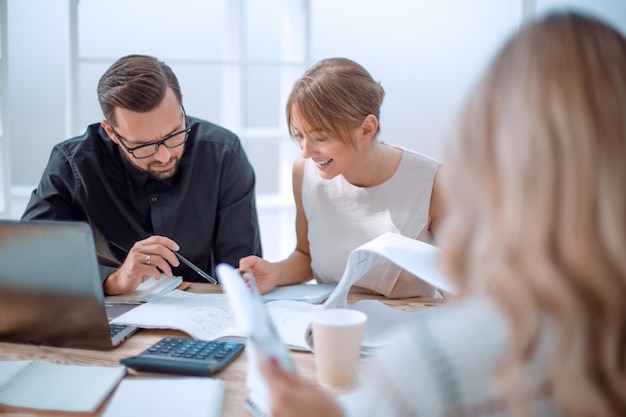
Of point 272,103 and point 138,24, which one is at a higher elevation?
point 138,24

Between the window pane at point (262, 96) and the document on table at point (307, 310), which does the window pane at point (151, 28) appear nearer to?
the window pane at point (262, 96)

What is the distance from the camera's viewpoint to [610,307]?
1.94 ft

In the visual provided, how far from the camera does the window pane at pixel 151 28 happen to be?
3.55 meters

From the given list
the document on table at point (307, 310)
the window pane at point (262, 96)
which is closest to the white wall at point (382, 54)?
the window pane at point (262, 96)

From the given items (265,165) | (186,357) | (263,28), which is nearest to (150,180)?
(186,357)

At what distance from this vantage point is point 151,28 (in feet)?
12.2

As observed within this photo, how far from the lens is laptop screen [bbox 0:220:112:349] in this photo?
47.3 inches

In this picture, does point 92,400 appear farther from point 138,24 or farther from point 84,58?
point 138,24

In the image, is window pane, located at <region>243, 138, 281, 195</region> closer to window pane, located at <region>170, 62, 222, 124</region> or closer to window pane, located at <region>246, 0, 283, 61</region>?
window pane, located at <region>170, 62, 222, 124</region>

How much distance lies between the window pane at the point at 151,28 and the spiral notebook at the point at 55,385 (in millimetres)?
2599

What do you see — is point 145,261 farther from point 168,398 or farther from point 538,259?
point 538,259

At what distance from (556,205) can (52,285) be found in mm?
956

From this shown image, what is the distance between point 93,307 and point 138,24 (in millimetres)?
2761

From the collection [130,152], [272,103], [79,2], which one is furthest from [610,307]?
[272,103]
